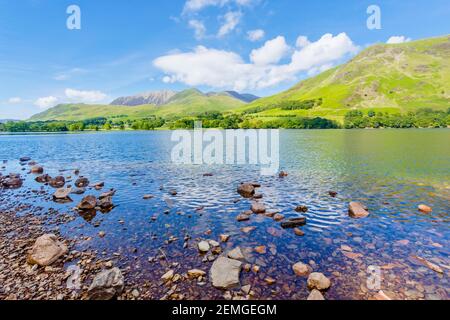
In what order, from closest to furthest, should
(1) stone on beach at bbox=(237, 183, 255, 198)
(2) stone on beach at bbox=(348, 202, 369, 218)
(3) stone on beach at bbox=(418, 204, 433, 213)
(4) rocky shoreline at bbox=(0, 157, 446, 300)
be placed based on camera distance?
(4) rocky shoreline at bbox=(0, 157, 446, 300)
(2) stone on beach at bbox=(348, 202, 369, 218)
(3) stone on beach at bbox=(418, 204, 433, 213)
(1) stone on beach at bbox=(237, 183, 255, 198)

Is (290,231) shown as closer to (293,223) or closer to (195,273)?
(293,223)

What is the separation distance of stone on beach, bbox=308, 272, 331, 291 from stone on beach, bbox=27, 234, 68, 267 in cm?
1450

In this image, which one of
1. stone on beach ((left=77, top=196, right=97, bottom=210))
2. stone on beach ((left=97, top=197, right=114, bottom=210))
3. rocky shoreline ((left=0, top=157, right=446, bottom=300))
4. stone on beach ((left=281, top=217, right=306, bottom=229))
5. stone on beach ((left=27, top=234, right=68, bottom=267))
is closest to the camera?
rocky shoreline ((left=0, top=157, right=446, bottom=300))

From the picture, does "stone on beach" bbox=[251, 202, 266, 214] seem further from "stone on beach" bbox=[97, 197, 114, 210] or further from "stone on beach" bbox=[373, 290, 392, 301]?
"stone on beach" bbox=[97, 197, 114, 210]

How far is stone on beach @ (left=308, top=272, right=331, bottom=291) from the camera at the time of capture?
11695mm

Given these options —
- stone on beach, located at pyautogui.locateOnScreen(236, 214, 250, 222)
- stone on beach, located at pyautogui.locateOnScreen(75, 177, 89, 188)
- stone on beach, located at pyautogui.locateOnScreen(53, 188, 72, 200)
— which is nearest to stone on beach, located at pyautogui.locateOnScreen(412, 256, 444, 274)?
stone on beach, located at pyautogui.locateOnScreen(236, 214, 250, 222)

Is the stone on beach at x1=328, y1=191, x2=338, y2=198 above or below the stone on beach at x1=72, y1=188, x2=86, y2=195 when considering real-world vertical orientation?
below

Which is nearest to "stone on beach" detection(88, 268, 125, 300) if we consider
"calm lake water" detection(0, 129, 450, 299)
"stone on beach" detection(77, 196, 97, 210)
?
"calm lake water" detection(0, 129, 450, 299)

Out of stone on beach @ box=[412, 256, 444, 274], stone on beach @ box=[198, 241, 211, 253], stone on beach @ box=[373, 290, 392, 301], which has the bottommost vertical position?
stone on beach @ box=[373, 290, 392, 301]

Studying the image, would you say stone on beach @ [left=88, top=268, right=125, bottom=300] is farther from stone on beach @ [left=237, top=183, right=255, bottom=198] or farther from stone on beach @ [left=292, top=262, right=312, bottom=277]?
stone on beach @ [left=237, top=183, right=255, bottom=198]

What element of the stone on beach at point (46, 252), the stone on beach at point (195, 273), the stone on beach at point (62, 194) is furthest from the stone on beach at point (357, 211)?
the stone on beach at point (62, 194)

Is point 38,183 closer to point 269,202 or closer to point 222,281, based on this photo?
point 269,202

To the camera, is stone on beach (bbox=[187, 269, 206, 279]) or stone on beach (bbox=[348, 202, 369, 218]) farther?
stone on beach (bbox=[348, 202, 369, 218])
